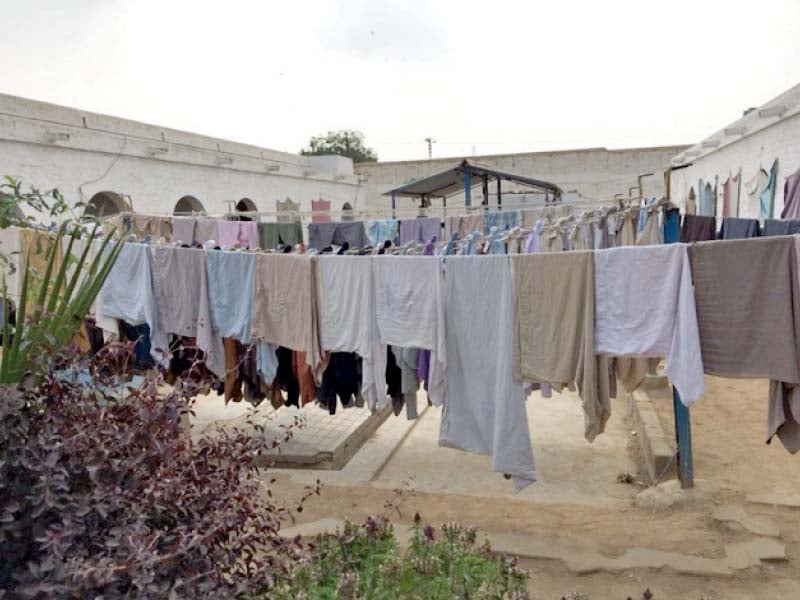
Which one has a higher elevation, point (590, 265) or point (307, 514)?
point (590, 265)

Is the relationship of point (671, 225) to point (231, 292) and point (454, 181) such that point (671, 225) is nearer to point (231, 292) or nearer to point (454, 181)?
point (231, 292)

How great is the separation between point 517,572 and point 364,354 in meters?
1.99

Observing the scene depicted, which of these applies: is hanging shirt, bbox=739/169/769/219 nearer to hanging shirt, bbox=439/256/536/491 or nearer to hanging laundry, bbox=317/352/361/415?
hanging shirt, bbox=439/256/536/491

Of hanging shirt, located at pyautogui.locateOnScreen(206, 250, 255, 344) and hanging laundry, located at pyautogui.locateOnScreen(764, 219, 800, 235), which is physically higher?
hanging laundry, located at pyautogui.locateOnScreen(764, 219, 800, 235)

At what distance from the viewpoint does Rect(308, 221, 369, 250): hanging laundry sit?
30.7 feet

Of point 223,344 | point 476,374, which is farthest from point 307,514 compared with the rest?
point 476,374

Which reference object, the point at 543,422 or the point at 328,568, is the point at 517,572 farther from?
the point at 543,422

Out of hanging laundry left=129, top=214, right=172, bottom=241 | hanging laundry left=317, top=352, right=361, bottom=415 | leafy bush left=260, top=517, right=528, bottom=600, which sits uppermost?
hanging laundry left=129, top=214, right=172, bottom=241

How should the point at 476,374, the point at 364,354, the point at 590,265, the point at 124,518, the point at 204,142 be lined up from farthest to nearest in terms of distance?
the point at 204,142 < the point at 364,354 < the point at 476,374 < the point at 590,265 < the point at 124,518

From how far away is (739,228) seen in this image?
15.3 ft

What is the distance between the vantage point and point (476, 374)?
359 cm

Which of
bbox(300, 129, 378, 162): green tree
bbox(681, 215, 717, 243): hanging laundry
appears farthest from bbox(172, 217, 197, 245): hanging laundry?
bbox(300, 129, 378, 162): green tree

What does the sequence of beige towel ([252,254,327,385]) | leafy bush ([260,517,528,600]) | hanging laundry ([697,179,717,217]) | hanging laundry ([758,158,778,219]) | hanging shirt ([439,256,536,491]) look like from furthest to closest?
hanging laundry ([697,179,717,217]) < hanging laundry ([758,158,778,219]) < beige towel ([252,254,327,385]) < hanging shirt ([439,256,536,491]) < leafy bush ([260,517,528,600])

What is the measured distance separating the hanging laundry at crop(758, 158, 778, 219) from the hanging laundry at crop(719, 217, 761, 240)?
5.21 m
